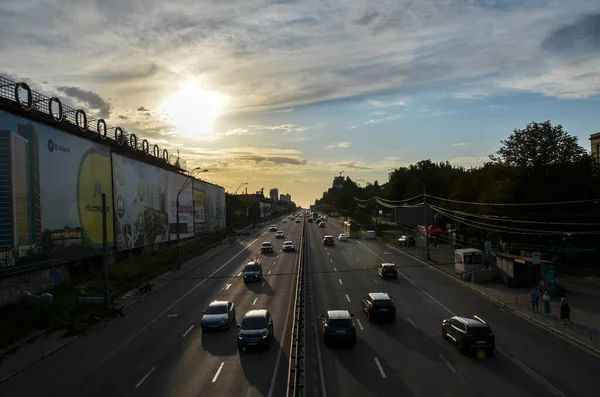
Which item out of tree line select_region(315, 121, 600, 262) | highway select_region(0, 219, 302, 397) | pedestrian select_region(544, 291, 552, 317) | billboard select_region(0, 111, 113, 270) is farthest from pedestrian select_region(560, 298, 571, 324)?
billboard select_region(0, 111, 113, 270)

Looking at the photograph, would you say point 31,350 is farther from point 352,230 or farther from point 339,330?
point 352,230

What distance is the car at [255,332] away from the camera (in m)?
20.1

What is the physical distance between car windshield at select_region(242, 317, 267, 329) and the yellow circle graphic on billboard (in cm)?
2615

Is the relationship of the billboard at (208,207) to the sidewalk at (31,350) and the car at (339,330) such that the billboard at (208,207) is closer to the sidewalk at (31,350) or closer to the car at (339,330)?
the sidewalk at (31,350)

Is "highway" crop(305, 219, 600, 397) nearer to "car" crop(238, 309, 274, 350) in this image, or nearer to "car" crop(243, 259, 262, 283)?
"car" crop(238, 309, 274, 350)

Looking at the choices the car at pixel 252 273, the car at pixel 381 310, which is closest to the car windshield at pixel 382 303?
the car at pixel 381 310

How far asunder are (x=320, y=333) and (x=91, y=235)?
28203mm

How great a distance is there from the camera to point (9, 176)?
1188 inches

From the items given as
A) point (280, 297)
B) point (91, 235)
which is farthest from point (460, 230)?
point (91, 235)

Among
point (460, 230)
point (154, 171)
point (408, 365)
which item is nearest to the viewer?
point (408, 365)

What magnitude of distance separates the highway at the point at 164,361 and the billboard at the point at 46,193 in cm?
872

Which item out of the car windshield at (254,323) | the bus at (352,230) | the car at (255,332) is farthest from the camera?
the bus at (352,230)

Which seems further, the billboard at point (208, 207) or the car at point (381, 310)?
the billboard at point (208, 207)

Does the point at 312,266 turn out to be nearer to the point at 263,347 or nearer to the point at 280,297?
the point at 280,297
